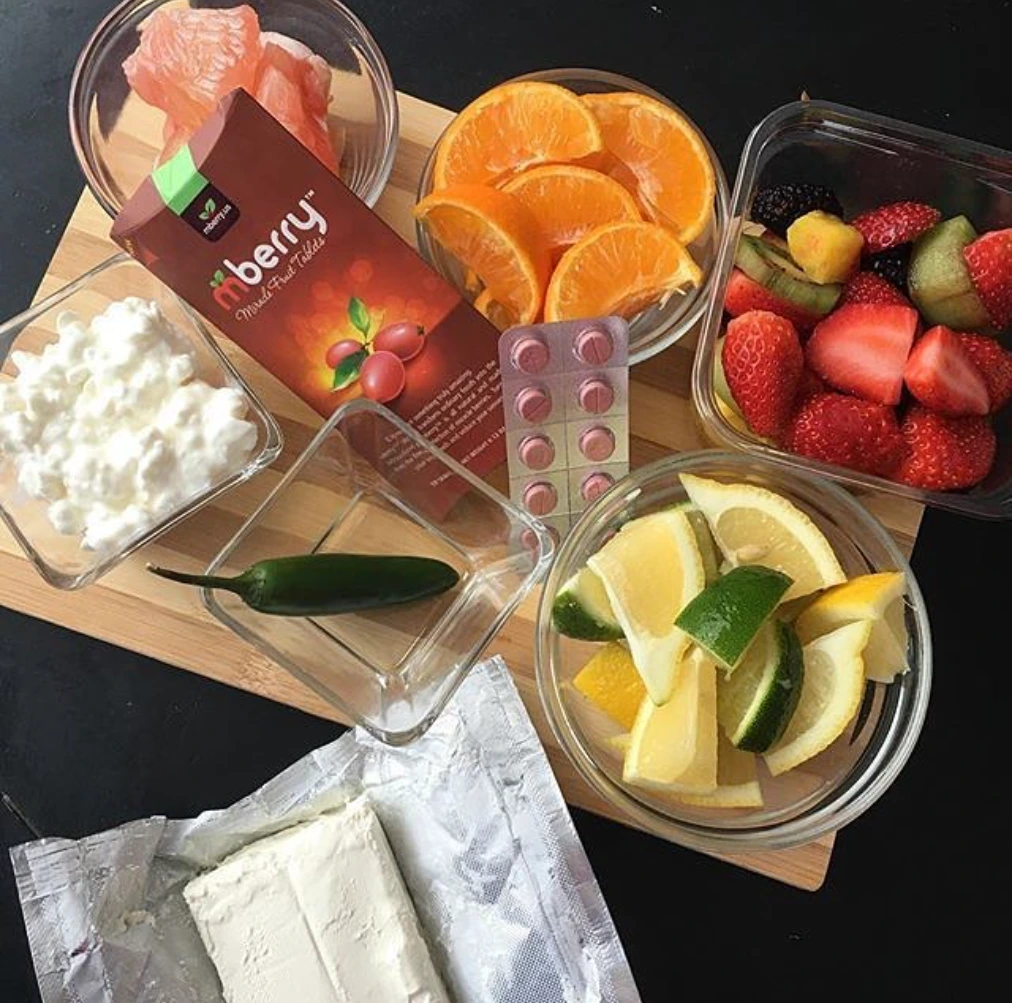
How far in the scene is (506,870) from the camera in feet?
3.85

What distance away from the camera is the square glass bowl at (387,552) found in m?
1.13

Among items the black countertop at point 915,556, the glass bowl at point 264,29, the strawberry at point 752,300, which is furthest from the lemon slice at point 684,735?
the glass bowl at point 264,29

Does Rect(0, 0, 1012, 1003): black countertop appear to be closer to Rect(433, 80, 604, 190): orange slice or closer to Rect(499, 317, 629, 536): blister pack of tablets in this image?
Rect(433, 80, 604, 190): orange slice

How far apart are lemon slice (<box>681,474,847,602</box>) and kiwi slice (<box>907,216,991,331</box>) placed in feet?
0.84

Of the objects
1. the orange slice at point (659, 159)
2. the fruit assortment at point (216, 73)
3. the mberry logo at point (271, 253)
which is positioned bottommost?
the orange slice at point (659, 159)

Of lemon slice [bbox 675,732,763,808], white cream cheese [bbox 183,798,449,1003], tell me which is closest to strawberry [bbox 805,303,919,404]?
lemon slice [bbox 675,732,763,808]

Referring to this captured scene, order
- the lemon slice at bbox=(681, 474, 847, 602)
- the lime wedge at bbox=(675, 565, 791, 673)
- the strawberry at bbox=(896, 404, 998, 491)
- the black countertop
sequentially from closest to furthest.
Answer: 1. the lime wedge at bbox=(675, 565, 791, 673)
2. the lemon slice at bbox=(681, 474, 847, 602)
3. the strawberry at bbox=(896, 404, 998, 491)
4. the black countertop

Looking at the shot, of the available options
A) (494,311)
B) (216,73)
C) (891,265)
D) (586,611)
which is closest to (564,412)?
(494,311)

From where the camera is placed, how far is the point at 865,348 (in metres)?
1.13

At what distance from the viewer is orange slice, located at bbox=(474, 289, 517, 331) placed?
118 centimetres

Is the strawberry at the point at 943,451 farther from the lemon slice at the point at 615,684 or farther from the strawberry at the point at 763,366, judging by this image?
the lemon slice at the point at 615,684

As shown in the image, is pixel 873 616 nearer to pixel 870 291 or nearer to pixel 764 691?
pixel 764 691

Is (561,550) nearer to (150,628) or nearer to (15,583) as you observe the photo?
(150,628)

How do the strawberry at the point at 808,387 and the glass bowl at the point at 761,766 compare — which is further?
the strawberry at the point at 808,387
